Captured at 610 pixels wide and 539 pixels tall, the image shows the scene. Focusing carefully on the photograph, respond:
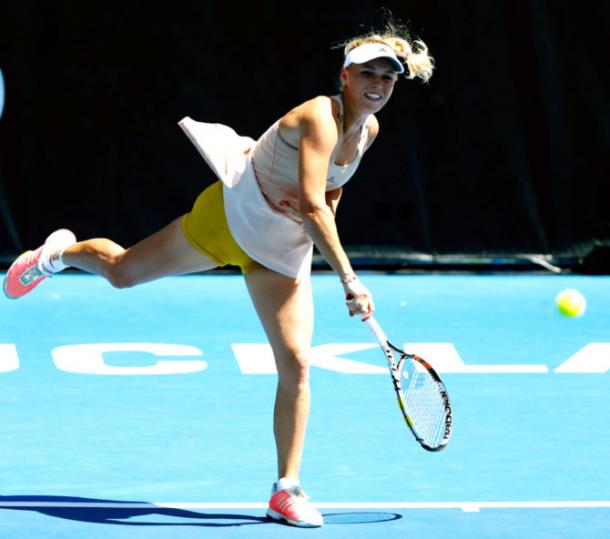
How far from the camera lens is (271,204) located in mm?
4367

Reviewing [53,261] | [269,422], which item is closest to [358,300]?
[269,422]

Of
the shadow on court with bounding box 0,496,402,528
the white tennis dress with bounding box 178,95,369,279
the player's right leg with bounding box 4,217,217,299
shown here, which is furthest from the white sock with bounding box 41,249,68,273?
the shadow on court with bounding box 0,496,402,528

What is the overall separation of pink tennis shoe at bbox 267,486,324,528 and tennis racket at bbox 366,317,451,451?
1.23ft

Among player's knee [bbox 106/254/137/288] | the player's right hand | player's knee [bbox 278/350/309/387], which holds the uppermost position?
player's knee [bbox 106/254/137/288]

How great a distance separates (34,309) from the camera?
8.23 meters

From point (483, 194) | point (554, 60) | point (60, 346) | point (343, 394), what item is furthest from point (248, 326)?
point (554, 60)

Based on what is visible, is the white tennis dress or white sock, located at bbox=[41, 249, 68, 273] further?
white sock, located at bbox=[41, 249, 68, 273]

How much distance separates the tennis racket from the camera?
4.19m

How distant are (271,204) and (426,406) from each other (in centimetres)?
76

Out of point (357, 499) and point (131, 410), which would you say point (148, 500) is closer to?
point (357, 499)

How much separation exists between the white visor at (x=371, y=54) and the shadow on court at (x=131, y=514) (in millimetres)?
1299

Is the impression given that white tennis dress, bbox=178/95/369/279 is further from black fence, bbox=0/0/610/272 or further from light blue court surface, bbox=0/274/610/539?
black fence, bbox=0/0/610/272

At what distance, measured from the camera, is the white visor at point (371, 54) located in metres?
4.15

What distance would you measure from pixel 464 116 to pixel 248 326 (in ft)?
9.10
